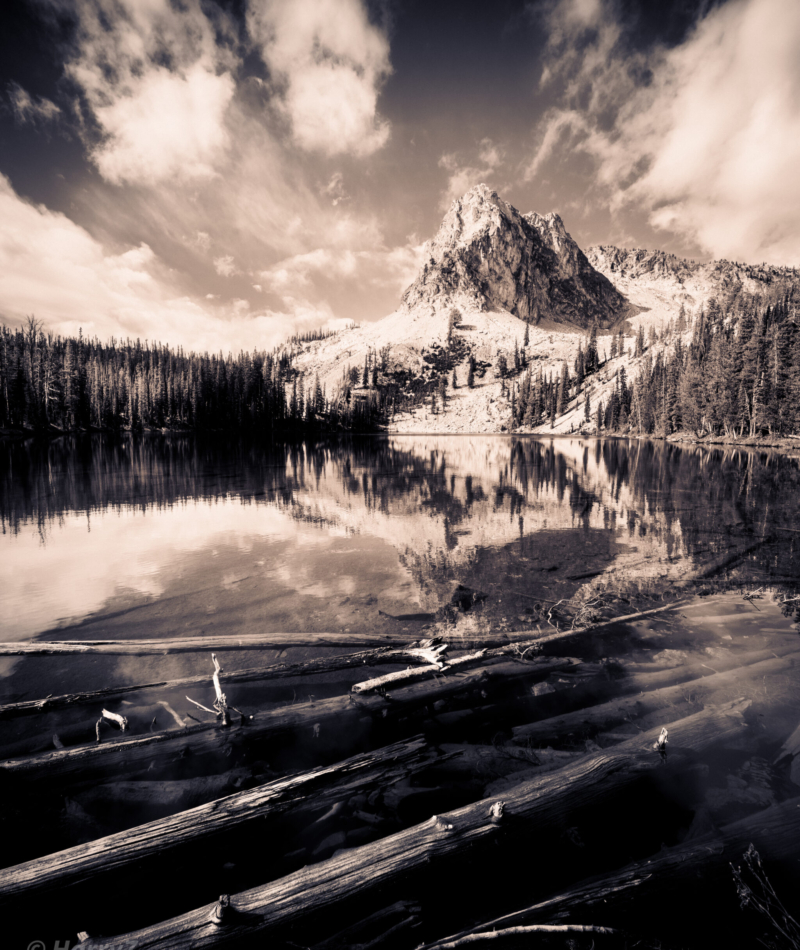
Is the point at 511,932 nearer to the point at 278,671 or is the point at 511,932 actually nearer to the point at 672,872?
the point at 672,872

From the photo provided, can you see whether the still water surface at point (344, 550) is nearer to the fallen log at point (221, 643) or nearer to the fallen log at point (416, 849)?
the fallen log at point (221, 643)

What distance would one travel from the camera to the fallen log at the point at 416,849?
2564 mm

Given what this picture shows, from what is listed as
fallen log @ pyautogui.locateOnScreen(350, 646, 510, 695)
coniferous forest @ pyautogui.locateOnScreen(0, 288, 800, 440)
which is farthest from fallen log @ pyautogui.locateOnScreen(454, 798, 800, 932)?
coniferous forest @ pyautogui.locateOnScreen(0, 288, 800, 440)

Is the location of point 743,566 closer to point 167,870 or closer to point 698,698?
point 698,698

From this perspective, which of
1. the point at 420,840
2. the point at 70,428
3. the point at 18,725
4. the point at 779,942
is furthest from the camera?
the point at 70,428

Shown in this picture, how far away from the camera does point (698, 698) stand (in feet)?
18.5

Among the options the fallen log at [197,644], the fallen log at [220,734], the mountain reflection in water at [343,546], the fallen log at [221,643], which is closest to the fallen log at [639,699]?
the fallen log at [220,734]

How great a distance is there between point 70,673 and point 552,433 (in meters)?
131

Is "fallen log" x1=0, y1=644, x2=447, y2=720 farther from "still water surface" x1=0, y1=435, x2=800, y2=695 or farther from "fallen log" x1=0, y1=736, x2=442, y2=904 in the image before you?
"fallen log" x1=0, y1=736, x2=442, y2=904

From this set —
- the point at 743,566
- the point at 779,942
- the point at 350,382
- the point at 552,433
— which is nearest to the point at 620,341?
the point at 552,433

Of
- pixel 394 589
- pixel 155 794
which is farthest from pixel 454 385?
pixel 155 794

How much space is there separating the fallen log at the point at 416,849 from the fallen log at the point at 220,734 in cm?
186

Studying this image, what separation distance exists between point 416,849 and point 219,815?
169cm

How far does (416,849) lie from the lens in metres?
3.13
